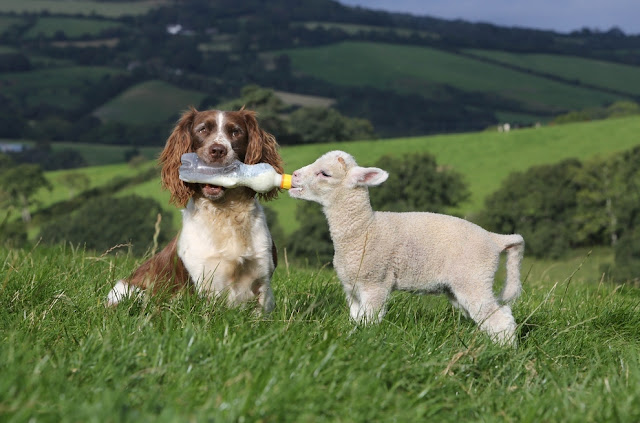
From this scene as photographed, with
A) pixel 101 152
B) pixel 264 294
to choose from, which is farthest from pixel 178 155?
pixel 101 152

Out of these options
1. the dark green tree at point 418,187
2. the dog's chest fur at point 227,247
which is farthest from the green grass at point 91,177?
the dog's chest fur at point 227,247

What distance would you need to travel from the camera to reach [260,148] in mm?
6762

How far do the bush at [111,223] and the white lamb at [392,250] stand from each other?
5108cm

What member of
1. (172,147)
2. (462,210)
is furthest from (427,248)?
(462,210)

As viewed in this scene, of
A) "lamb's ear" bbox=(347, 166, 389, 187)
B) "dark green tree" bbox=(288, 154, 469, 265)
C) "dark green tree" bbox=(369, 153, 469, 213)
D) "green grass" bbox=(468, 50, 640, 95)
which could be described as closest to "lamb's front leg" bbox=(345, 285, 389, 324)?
"lamb's ear" bbox=(347, 166, 389, 187)

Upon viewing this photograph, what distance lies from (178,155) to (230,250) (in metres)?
1.07

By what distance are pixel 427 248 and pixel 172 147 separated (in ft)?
8.43

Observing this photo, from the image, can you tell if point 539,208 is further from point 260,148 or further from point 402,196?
point 260,148

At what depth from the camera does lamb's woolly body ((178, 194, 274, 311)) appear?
6.21 meters

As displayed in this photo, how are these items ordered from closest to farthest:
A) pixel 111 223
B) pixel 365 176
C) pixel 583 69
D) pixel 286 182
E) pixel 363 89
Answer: pixel 365 176 → pixel 286 182 → pixel 111 223 → pixel 363 89 → pixel 583 69

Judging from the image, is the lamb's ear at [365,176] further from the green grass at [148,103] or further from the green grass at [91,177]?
the green grass at [148,103]

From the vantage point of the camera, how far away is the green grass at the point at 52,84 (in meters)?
167

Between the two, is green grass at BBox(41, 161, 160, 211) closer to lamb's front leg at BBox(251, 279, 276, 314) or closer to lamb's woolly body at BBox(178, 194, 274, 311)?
lamb's woolly body at BBox(178, 194, 274, 311)

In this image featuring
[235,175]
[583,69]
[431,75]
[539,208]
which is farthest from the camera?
[431,75]
